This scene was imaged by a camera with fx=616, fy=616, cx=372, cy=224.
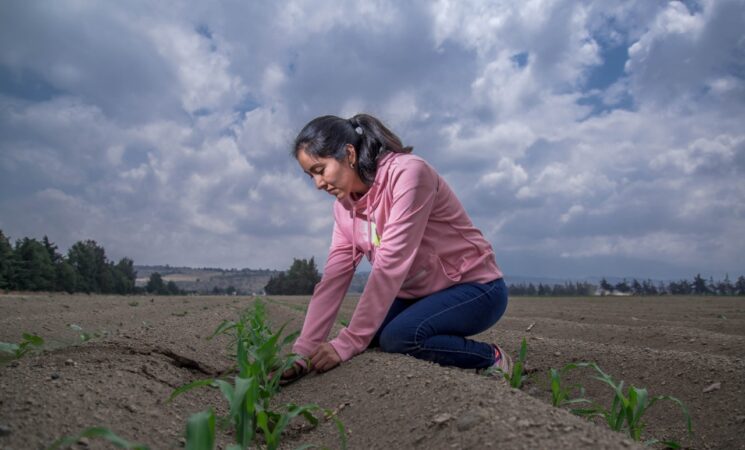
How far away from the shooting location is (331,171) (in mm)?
3176

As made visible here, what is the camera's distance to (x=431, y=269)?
345 cm

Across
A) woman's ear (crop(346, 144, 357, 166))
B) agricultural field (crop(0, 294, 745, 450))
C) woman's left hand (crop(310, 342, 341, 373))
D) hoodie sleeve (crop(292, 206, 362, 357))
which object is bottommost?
agricultural field (crop(0, 294, 745, 450))

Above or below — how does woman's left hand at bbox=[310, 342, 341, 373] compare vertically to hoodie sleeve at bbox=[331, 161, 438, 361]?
below

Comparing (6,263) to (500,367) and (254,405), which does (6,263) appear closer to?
(500,367)

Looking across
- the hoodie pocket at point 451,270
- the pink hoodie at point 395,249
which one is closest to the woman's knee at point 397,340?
the pink hoodie at point 395,249

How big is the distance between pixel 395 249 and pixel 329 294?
2.44 feet

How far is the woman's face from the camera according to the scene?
317cm

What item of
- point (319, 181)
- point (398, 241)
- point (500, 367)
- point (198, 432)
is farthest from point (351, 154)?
point (198, 432)

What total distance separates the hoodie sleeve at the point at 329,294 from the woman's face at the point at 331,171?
51 cm

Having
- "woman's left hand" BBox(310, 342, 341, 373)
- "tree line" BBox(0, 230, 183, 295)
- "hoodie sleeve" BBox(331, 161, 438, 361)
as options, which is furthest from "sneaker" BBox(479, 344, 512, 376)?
"tree line" BBox(0, 230, 183, 295)

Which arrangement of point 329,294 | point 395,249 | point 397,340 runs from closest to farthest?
point 395,249 → point 397,340 → point 329,294

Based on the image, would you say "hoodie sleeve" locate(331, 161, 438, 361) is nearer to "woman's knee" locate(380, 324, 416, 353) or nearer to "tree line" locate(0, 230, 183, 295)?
"woman's knee" locate(380, 324, 416, 353)

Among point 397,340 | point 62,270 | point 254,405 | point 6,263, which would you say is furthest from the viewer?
point 62,270

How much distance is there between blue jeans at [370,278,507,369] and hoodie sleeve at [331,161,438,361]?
240 millimetres
